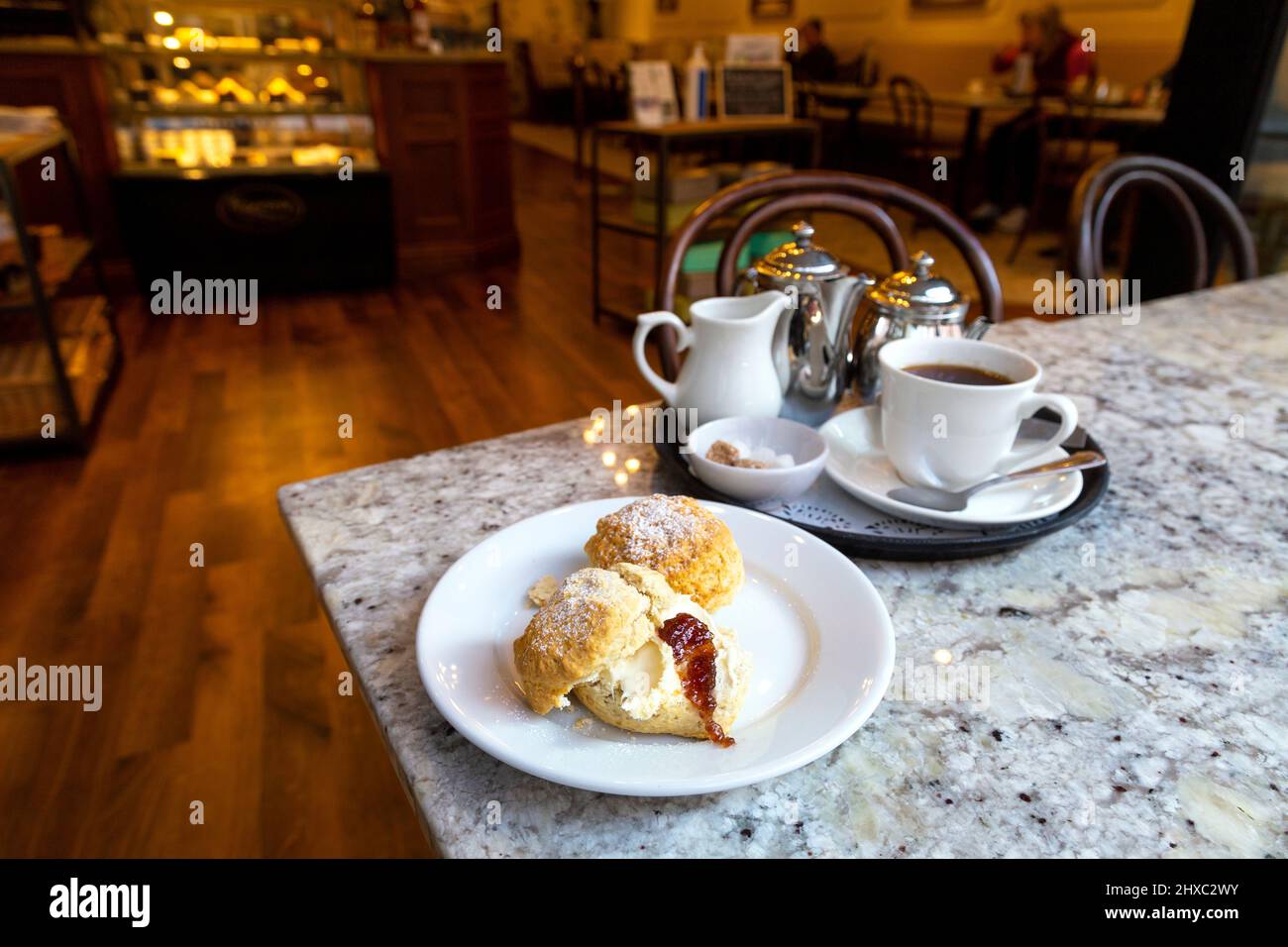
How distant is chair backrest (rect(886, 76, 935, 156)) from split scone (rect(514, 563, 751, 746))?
5970mm

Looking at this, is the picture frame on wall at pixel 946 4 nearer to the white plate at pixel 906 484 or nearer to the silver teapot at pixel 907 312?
the silver teapot at pixel 907 312

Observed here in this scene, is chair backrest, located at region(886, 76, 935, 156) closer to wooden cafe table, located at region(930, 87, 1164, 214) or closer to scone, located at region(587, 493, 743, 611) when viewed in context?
wooden cafe table, located at region(930, 87, 1164, 214)

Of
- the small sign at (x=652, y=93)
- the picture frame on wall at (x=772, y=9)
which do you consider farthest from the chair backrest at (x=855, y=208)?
the picture frame on wall at (x=772, y=9)

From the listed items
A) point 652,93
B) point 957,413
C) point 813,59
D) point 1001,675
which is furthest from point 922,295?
point 813,59

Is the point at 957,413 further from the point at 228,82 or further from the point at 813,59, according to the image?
the point at 813,59

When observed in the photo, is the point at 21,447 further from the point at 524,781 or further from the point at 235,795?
the point at 524,781

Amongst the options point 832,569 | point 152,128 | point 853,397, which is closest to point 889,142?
point 152,128

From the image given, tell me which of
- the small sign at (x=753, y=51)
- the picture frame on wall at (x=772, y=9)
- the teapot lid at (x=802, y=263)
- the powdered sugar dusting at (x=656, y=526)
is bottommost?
the powdered sugar dusting at (x=656, y=526)

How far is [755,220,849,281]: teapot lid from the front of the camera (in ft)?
3.23

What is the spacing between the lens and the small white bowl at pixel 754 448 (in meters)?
0.79

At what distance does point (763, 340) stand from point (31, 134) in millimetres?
2884

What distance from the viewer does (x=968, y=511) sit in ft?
2.62

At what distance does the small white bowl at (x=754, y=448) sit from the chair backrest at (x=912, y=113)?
5.58 metres

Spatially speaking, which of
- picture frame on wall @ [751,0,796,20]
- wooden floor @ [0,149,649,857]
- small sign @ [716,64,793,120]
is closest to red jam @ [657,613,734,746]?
wooden floor @ [0,149,649,857]
